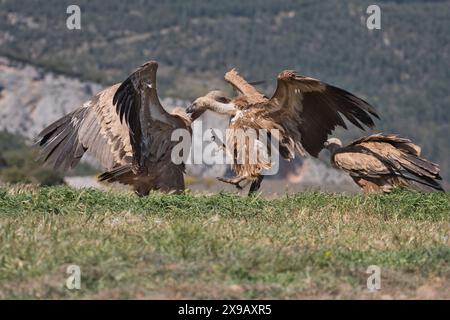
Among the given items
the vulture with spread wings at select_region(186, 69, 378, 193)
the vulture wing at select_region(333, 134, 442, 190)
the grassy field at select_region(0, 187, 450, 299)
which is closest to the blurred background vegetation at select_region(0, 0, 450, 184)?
the vulture wing at select_region(333, 134, 442, 190)

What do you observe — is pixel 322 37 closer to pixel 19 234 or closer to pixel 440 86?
pixel 440 86

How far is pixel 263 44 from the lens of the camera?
7025cm

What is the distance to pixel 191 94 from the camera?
54.6 metres

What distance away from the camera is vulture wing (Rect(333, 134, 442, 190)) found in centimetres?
1248

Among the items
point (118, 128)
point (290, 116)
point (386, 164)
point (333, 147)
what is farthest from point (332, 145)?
point (118, 128)

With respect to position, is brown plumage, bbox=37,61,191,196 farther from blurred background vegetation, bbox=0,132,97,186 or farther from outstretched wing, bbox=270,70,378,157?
blurred background vegetation, bbox=0,132,97,186

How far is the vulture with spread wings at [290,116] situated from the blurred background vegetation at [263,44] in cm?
4416

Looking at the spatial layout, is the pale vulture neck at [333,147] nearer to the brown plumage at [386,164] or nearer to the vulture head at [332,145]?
the vulture head at [332,145]

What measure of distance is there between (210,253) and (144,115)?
4.17m

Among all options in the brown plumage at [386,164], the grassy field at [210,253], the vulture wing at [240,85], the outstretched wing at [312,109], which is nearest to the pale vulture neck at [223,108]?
the vulture wing at [240,85]

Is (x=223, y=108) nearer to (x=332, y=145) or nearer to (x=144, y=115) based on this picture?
(x=144, y=115)

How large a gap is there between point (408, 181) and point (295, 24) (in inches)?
2371

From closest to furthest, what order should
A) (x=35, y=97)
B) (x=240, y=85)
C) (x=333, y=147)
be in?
(x=240, y=85), (x=333, y=147), (x=35, y=97)

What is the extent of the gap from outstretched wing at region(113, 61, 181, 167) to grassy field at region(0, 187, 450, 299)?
55.3 inches
